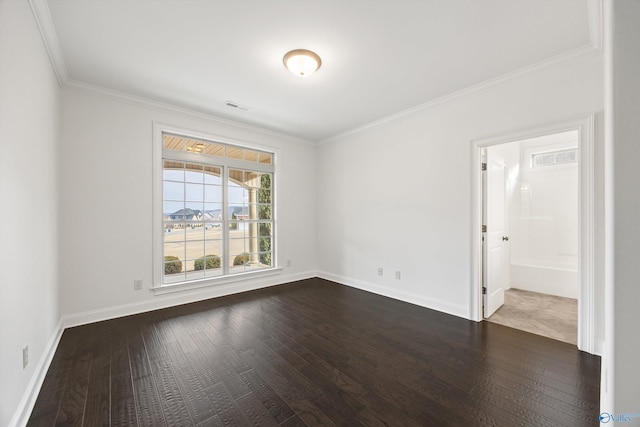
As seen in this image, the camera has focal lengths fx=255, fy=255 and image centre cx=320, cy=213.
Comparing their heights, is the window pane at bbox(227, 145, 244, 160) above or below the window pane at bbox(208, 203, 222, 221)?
above

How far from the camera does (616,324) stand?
102cm

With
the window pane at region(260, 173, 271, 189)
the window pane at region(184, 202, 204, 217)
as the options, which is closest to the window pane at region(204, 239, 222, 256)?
the window pane at region(184, 202, 204, 217)

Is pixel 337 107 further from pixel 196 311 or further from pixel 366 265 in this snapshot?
pixel 196 311

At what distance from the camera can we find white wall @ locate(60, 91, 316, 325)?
116 inches

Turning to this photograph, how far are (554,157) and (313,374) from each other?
5.56 metres

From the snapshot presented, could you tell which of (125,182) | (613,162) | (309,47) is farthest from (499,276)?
(125,182)

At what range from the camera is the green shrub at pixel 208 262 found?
398 centimetres

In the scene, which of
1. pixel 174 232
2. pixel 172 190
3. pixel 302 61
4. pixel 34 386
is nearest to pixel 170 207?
pixel 172 190

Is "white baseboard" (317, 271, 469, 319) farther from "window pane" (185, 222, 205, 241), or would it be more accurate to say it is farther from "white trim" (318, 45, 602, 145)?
"white trim" (318, 45, 602, 145)

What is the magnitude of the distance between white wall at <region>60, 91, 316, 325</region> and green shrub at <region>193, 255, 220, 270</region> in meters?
0.37

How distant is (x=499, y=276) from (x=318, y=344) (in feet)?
8.94

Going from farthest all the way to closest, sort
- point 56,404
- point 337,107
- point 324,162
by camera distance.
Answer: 1. point 324,162
2. point 337,107
3. point 56,404

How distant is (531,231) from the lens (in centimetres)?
487

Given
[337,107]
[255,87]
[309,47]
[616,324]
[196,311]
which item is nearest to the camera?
[616,324]
